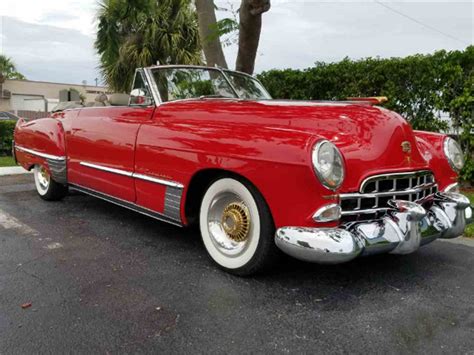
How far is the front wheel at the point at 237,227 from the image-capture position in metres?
3.09

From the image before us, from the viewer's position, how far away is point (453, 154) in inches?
151

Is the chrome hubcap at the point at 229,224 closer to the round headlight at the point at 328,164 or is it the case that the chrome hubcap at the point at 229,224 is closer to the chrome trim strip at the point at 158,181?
the chrome trim strip at the point at 158,181

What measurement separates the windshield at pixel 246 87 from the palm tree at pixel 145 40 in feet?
32.0

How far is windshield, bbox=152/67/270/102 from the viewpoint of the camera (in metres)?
4.36

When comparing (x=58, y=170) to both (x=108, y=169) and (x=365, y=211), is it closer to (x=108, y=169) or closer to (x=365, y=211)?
(x=108, y=169)

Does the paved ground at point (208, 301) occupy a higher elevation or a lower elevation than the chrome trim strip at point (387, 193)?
lower

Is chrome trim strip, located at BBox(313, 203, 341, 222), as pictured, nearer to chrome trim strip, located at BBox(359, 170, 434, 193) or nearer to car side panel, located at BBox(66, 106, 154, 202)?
chrome trim strip, located at BBox(359, 170, 434, 193)

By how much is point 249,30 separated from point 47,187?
3770mm

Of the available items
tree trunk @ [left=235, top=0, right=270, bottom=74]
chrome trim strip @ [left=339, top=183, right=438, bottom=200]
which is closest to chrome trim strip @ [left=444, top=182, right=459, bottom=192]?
chrome trim strip @ [left=339, top=183, right=438, bottom=200]

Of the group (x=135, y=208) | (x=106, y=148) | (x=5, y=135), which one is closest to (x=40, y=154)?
(x=106, y=148)

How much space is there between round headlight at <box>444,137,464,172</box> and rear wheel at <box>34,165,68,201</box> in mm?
4346

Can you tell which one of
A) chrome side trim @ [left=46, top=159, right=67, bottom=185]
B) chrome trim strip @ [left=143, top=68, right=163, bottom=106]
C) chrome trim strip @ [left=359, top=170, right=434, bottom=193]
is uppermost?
chrome trim strip @ [left=143, top=68, right=163, bottom=106]

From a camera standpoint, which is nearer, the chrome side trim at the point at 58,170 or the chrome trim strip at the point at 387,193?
the chrome trim strip at the point at 387,193

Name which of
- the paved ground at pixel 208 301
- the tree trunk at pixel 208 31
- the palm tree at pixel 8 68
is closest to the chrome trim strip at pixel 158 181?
the paved ground at pixel 208 301
